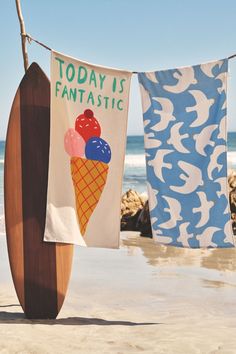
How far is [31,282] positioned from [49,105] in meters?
1.52

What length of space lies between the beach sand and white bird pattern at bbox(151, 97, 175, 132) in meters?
1.59

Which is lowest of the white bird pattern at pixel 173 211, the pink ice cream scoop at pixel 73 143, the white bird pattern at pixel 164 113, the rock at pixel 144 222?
the rock at pixel 144 222

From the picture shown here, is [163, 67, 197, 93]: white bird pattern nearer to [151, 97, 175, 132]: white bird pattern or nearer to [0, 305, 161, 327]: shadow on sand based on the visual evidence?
[151, 97, 175, 132]: white bird pattern

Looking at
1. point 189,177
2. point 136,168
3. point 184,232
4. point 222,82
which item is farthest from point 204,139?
point 136,168

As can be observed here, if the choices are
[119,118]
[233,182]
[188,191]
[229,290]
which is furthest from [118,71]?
[233,182]

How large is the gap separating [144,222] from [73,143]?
4942mm

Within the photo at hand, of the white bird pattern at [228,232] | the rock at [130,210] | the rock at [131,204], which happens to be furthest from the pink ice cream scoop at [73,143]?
the rock at [131,204]

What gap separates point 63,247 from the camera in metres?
4.70

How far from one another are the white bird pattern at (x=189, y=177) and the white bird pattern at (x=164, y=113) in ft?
1.05

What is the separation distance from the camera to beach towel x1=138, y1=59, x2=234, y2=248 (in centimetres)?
419

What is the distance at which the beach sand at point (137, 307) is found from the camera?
12.6ft

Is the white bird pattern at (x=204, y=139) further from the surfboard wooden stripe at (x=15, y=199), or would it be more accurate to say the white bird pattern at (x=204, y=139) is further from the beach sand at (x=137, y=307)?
the surfboard wooden stripe at (x=15, y=199)

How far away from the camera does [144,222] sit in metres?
9.13

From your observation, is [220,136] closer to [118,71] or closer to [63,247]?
[118,71]
